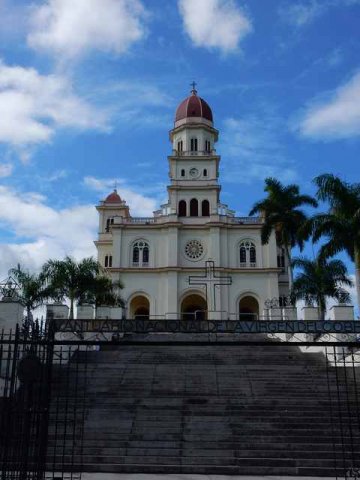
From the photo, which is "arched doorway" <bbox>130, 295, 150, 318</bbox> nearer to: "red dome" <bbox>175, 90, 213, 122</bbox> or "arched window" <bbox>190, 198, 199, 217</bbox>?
"arched window" <bbox>190, 198, 199, 217</bbox>

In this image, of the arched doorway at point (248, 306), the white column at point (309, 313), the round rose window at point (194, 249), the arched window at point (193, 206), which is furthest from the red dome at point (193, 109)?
the white column at point (309, 313)

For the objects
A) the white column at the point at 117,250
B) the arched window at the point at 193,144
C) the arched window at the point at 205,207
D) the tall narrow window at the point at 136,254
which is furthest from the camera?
the arched window at the point at 193,144

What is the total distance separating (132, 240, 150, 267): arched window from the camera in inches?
1698

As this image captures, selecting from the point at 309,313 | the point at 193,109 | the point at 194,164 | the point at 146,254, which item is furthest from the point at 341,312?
the point at 193,109

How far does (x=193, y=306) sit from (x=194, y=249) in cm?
501

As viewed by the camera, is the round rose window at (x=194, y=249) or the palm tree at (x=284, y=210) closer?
the palm tree at (x=284, y=210)

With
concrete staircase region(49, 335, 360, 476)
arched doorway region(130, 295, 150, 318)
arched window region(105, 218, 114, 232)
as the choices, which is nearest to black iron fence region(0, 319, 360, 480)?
concrete staircase region(49, 335, 360, 476)

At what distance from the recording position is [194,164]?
46.6 m

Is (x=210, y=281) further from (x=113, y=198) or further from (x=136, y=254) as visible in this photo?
(x=113, y=198)

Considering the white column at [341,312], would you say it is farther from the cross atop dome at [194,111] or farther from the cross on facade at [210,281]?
the cross atop dome at [194,111]

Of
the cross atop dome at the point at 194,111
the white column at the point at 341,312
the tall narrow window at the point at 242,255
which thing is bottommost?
the white column at the point at 341,312

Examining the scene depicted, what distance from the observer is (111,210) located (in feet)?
168

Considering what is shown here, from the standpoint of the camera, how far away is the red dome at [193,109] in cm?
4919

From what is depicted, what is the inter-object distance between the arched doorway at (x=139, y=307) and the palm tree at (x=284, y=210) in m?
12.6
